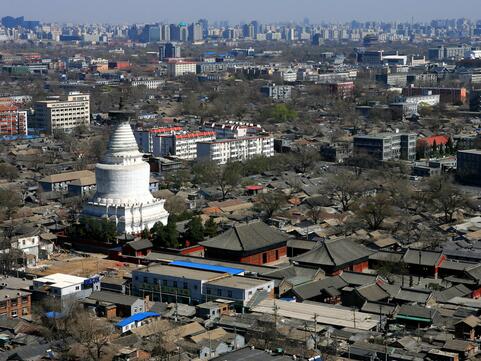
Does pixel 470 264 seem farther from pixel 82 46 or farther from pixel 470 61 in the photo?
pixel 82 46

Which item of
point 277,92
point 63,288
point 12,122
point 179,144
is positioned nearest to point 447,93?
point 277,92

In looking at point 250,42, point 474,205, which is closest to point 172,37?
point 250,42

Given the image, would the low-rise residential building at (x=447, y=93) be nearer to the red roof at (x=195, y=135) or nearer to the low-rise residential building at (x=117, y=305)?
the red roof at (x=195, y=135)

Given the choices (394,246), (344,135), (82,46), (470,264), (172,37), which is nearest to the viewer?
(470,264)

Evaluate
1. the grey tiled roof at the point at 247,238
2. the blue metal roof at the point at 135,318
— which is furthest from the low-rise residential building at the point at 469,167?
the blue metal roof at the point at 135,318

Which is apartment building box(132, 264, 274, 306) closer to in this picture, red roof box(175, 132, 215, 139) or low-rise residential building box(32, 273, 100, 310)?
low-rise residential building box(32, 273, 100, 310)

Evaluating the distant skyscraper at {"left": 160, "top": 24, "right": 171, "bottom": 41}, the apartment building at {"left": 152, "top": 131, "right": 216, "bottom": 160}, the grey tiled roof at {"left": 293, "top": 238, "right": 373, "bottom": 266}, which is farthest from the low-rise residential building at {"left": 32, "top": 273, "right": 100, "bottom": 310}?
the distant skyscraper at {"left": 160, "top": 24, "right": 171, "bottom": 41}

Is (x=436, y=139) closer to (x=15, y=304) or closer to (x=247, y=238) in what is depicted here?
(x=247, y=238)
